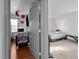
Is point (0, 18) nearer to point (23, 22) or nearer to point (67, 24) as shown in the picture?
point (67, 24)

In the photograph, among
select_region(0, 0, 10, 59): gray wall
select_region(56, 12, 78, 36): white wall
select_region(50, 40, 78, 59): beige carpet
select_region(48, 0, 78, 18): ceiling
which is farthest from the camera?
select_region(56, 12, 78, 36): white wall

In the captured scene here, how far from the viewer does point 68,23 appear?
7.67 metres

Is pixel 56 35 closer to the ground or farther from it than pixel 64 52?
farther from it

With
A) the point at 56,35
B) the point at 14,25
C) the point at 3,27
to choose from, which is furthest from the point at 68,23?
the point at 3,27

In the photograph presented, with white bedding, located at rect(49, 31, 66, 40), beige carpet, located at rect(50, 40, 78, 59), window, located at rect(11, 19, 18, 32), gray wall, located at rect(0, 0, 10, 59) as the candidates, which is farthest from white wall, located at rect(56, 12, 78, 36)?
gray wall, located at rect(0, 0, 10, 59)

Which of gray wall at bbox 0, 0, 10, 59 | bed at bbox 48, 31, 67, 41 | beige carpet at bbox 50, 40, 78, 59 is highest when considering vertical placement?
gray wall at bbox 0, 0, 10, 59

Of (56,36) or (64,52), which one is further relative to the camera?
(56,36)

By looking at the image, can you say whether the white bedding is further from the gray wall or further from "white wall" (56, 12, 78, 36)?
the gray wall

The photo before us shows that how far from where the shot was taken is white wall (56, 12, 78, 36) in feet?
23.0

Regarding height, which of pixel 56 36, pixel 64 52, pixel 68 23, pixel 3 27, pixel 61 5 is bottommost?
pixel 64 52

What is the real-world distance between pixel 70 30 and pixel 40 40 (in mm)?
4616

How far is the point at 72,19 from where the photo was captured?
729 centimetres

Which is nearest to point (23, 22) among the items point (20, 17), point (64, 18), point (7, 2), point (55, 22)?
point (20, 17)

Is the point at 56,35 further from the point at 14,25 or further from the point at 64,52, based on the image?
the point at 14,25
